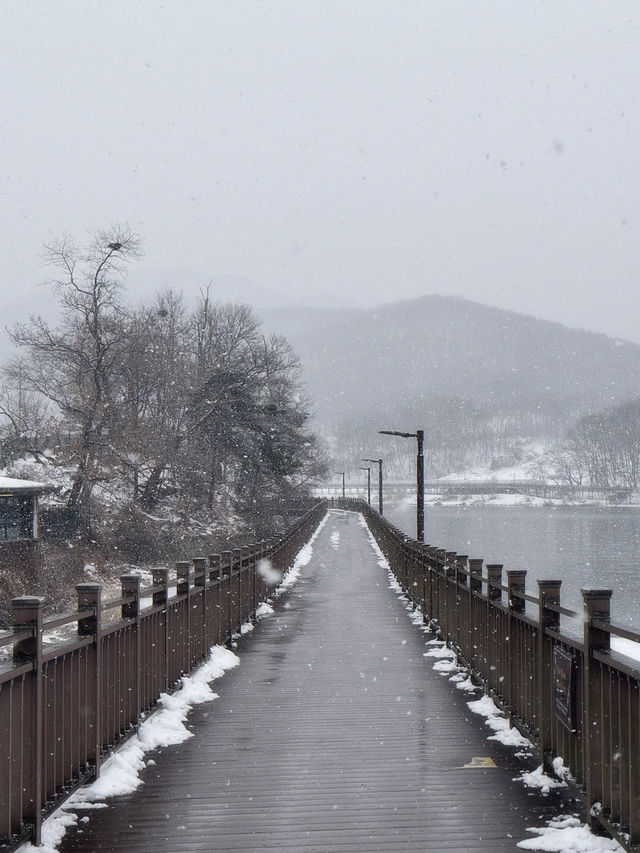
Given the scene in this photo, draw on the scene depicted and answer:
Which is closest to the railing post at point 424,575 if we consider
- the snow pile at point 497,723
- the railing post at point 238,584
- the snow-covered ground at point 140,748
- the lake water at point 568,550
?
the railing post at point 238,584

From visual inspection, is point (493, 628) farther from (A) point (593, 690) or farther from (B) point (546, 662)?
(A) point (593, 690)

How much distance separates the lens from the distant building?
30750 mm

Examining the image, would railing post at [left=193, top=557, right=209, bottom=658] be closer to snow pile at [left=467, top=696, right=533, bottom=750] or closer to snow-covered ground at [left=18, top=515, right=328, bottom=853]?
snow-covered ground at [left=18, top=515, right=328, bottom=853]

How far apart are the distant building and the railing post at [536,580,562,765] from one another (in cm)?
2665

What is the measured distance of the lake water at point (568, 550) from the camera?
47.8m

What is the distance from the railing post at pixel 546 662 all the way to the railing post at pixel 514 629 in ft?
2.93

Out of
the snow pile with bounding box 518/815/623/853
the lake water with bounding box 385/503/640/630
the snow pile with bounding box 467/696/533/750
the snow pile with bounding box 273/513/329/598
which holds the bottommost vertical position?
the lake water with bounding box 385/503/640/630

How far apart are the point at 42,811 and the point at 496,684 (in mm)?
4812

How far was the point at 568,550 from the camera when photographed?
7081cm

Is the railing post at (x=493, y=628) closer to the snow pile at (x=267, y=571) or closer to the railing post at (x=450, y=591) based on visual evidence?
the railing post at (x=450, y=591)

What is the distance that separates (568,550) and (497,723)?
6562 centimetres

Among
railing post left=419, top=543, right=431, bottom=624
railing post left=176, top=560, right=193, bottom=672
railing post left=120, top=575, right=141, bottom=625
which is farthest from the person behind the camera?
railing post left=419, top=543, right=431, bottom=624

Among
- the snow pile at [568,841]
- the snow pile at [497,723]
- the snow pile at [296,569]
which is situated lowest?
the snow pile at [296,569]

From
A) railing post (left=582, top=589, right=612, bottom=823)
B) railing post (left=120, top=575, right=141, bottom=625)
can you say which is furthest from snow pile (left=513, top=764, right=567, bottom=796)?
railing post (left=120, top=575, right=141, bottom=625)
